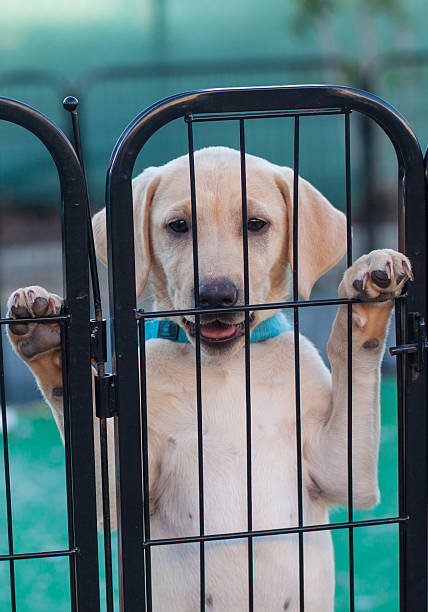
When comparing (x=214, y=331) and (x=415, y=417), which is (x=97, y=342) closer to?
(x=214, y=331)

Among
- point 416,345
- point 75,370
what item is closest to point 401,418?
point 416,345

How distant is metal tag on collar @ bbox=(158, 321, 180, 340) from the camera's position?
6.70ft

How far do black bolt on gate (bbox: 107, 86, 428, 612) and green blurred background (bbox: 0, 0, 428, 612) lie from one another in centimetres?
161

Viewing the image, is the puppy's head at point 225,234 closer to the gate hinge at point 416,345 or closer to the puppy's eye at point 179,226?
the puppy's eye at point 179,226

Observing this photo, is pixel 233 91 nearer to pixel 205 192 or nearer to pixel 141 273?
pixel 205 192

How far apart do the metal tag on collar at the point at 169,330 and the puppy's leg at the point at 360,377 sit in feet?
1.30

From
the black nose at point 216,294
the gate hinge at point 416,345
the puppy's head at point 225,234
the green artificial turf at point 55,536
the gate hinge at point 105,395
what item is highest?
the puppy's head at point 225,234

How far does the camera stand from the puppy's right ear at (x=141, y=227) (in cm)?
208

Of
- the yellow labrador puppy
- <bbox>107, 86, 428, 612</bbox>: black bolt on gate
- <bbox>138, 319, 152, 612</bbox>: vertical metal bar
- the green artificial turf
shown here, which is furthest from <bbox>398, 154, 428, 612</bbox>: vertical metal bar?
the green artificial turf

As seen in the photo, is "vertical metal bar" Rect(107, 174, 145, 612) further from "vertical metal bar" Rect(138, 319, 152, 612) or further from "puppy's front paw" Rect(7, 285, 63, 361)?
"puppy's front paw" Rect(7, 285, 63, 361)

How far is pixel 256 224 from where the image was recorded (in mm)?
2057

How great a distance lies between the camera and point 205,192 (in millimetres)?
2004

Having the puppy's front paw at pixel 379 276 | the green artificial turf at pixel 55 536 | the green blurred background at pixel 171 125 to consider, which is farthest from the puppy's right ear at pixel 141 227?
the green blurred background at pixel 171 125

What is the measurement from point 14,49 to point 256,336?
10.2m
